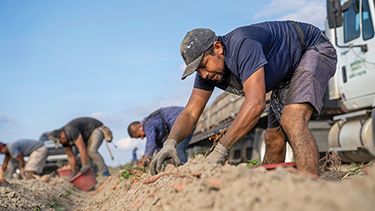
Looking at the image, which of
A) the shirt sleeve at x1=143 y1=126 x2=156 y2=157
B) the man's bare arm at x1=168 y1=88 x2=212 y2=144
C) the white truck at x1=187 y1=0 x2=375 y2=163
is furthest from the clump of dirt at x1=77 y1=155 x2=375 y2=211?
the white truck at x1=187 y1=0 x2=375 y2=163

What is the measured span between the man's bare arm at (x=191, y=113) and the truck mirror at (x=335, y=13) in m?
2.81

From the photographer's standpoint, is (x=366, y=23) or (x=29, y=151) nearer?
(x=366, y=23)

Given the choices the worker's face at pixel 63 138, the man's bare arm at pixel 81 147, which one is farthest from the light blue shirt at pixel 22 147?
the man's bare arm at pixel 81 147

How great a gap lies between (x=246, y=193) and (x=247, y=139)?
6.93 meters

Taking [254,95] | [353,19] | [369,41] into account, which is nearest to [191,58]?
[254,95]

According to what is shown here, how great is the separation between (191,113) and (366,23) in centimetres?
359

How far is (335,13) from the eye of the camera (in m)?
4.72

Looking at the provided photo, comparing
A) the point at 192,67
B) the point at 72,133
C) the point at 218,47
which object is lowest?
the point at 72,133

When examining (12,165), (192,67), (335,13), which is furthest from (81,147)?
(335,13)

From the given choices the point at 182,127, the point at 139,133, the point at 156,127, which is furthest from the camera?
the point at 139,133

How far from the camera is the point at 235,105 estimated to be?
7594 millimetres

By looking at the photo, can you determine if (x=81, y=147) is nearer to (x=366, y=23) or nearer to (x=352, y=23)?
(x=352, y=23)

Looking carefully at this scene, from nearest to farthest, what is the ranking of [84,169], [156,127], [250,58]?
[250,58] → [156,127] → [84,169]

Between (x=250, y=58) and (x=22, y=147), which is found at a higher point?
(x=250, y=58)
